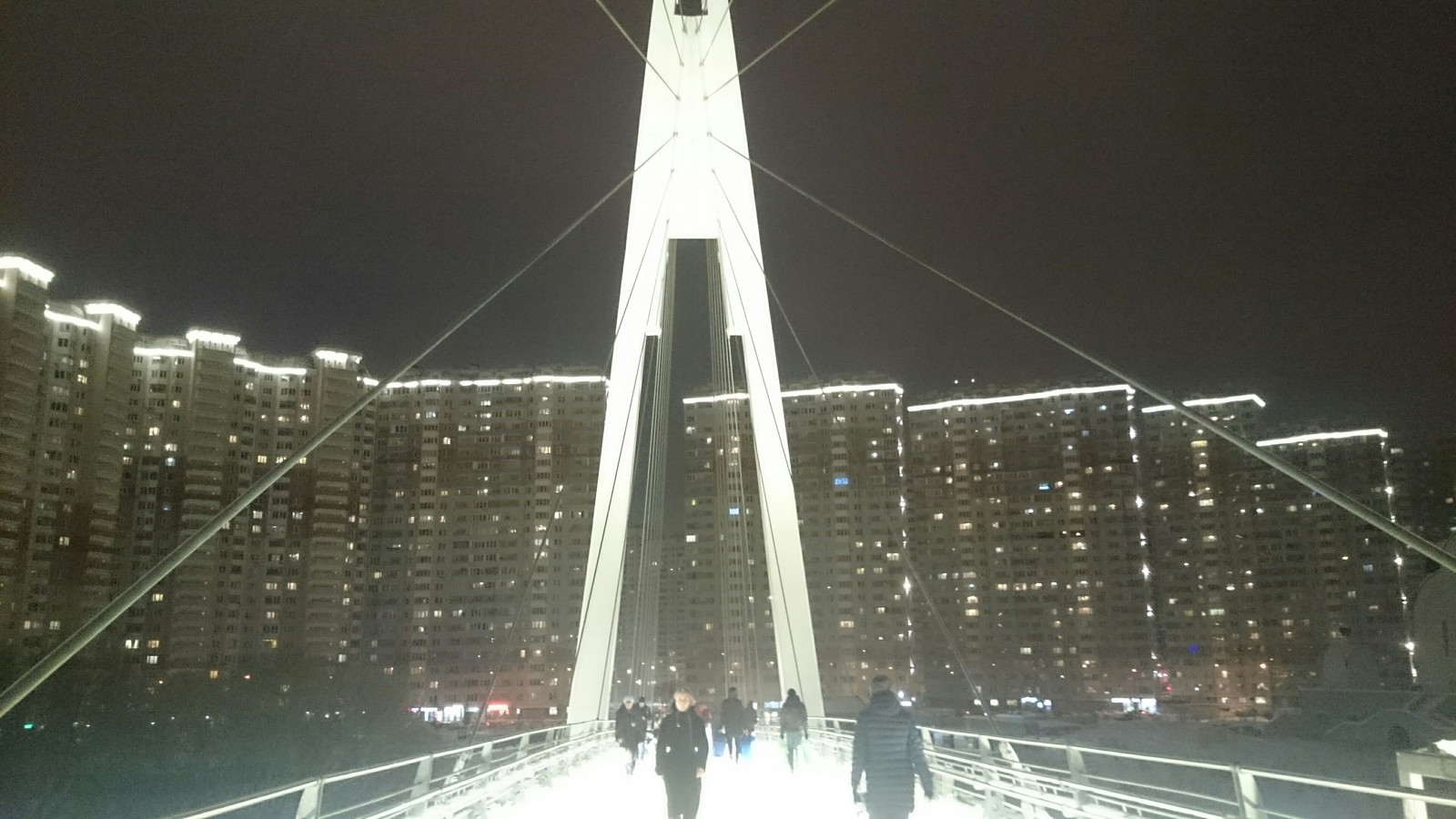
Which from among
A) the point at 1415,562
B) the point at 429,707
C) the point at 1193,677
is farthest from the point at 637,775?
the point at 1193,677

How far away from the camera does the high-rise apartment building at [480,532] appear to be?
46.4 m

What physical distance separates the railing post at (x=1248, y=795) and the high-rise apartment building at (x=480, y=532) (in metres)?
41.2

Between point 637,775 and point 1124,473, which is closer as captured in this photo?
point 637,775

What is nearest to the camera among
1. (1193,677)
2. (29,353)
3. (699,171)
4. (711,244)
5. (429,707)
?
(699,171)

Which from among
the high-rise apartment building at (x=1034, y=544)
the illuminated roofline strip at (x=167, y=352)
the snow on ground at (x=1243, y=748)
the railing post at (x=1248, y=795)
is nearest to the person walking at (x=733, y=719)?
the railing post at (x=1248, y=795)

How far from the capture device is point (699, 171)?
1720cm

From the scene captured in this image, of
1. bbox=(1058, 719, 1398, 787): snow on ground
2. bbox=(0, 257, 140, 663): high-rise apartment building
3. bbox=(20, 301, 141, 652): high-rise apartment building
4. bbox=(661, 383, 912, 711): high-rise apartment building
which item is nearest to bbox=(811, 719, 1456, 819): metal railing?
bbox=(0, 257, 140, 663): high-rise apartment building

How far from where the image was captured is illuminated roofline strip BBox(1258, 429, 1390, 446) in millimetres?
48625

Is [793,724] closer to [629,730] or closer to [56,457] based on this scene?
[629,730]

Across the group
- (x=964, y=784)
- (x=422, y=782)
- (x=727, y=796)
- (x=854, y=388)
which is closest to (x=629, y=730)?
(x=727, y=796)

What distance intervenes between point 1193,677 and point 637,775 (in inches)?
2026

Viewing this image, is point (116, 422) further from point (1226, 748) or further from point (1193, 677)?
point (1193, 677)

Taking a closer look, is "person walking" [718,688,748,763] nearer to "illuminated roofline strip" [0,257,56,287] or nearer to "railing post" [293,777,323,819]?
"railing post" [293,777,323,819]

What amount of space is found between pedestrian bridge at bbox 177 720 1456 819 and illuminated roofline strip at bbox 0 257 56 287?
25.6 meters
